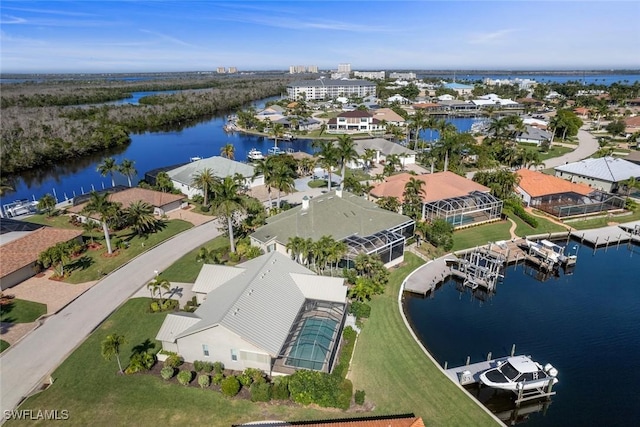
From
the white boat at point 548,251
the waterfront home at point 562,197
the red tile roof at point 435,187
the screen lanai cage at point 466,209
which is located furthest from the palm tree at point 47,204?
the waterfront home at point 562,197

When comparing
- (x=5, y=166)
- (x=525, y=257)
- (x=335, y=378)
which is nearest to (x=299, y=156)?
(x=525, y=257)

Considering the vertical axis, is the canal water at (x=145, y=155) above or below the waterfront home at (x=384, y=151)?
below

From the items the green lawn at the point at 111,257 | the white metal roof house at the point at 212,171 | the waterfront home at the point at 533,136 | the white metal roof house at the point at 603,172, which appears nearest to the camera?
A: the green lawn at the point at 111,257

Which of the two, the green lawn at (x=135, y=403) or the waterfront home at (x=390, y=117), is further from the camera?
the waterfront home at (x=390, y=117)

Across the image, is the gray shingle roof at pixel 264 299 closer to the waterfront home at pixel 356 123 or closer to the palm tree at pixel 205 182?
the palm tree at pixel 205 182

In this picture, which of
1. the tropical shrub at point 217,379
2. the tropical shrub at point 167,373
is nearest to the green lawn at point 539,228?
the tropical shrub at point 217,379

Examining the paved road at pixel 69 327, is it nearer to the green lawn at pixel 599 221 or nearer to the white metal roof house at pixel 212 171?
the white metal roof house at pixel 212 171

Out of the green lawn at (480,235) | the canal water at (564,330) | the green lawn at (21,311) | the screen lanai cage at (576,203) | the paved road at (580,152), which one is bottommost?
the canal water at (564,330)

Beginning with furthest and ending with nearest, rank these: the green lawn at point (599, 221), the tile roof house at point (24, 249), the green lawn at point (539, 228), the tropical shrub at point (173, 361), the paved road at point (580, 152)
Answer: the paved road at point (580, 152)
the green lawn at point (599, 221)
the green lawn at point (539, 228)
the tile roof house at point (24, 249)
the tropical shrub at point (173, 361)
